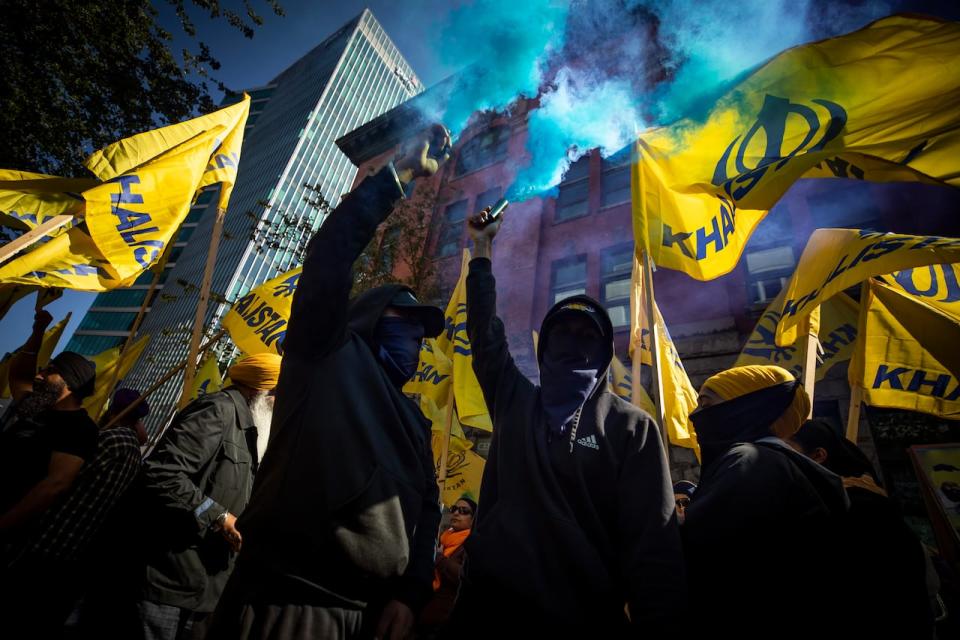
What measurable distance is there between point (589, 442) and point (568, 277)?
438 inches

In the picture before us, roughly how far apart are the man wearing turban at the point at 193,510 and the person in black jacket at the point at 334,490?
1322 mm

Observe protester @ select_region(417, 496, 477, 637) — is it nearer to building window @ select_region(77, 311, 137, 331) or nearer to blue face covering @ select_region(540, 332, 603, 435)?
blue face covering @ select_region(540, 332, 603, 435)

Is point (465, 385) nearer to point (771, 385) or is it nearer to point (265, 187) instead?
point (771, 385)

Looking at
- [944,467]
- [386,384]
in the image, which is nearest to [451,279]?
[944,467]

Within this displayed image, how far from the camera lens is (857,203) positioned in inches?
327

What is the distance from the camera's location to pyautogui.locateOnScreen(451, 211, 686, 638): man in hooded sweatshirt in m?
1.40

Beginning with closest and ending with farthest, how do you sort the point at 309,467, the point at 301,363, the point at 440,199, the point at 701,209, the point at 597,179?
1. the point at 309,467
2. the point at 301,363
3. the point at 701,209
4. the point at 597,179
5. the point at 440,199

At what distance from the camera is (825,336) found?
18.5ft

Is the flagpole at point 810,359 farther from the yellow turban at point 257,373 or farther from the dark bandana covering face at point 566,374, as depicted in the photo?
the yellow turban at point 257,373

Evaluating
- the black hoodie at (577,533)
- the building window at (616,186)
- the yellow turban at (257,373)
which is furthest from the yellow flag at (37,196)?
the building window at (616,186)

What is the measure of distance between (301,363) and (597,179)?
43.6 feet

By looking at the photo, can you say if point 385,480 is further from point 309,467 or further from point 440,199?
point 440,199

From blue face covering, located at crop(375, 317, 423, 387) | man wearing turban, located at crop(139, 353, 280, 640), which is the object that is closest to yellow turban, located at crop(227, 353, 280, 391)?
man wearing turban, located at crop(139, 353, 280, 640)

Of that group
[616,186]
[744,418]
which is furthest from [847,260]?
[616,186]
